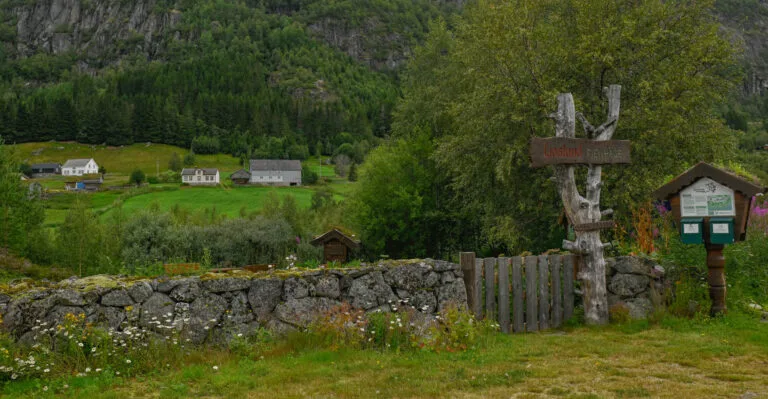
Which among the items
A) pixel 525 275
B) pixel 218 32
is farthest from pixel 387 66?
pixel 525 275

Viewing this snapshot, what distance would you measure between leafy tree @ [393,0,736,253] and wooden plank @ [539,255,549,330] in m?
7.06

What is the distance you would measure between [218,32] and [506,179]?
199 meters

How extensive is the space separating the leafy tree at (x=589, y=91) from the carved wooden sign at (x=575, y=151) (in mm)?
6160

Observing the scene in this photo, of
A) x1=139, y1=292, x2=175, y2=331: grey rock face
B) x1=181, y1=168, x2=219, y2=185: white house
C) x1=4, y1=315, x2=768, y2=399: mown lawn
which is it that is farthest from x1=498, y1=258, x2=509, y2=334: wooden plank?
x1=181, y1=168, x2=219, y2=185: white house

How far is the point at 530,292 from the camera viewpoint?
910 cm

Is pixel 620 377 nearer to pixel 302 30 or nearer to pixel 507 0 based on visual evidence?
pixel 507 0

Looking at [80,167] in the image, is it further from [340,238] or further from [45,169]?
[340,238]

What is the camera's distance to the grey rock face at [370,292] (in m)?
8.00

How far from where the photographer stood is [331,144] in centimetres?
11869

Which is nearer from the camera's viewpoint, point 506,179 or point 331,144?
point 506,179

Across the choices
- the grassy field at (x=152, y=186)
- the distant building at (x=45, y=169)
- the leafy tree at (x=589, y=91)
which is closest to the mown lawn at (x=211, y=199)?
the grassy field at (x=152, y=186)

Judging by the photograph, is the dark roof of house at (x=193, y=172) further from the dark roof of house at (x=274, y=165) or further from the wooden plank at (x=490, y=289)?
the wooden plank at (x=490, y=289)

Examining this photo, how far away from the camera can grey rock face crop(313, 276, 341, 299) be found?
7.86m

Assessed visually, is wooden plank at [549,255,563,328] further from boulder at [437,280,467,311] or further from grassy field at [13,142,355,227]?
grassy field at [13,142,355,227]
